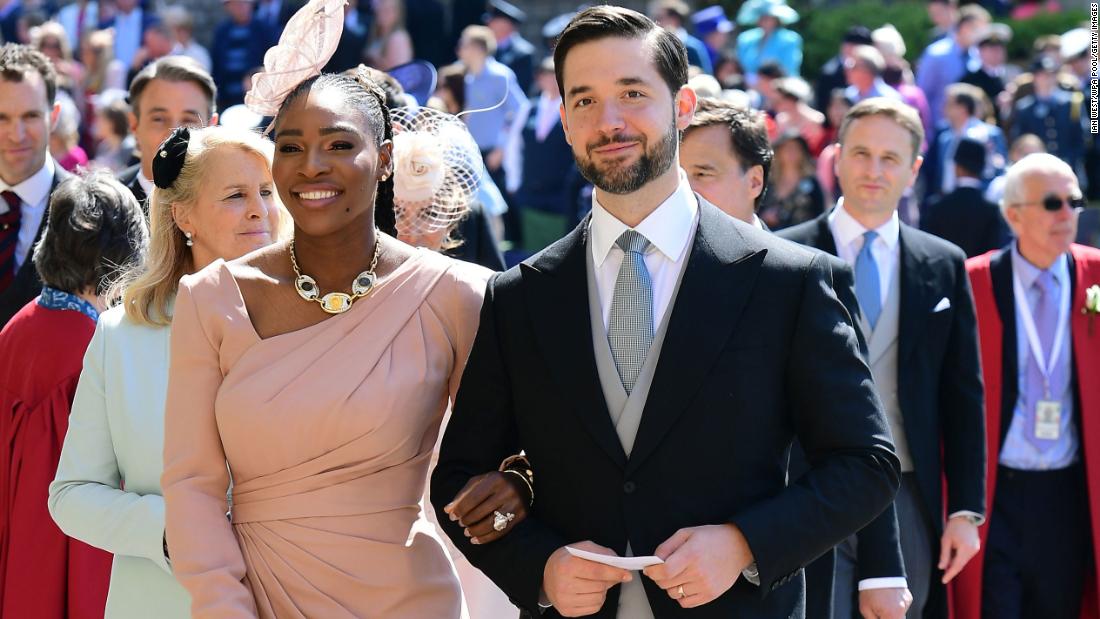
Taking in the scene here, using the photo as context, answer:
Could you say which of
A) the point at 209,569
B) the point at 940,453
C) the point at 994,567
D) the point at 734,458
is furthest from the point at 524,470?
the point at 994,567

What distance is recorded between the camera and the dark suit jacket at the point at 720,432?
296cm

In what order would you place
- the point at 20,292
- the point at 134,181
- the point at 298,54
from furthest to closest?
1. the point at 134,181
2. the point at 20,292
3. the point at 298,54

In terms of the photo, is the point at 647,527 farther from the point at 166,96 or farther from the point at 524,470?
the point at 166,96

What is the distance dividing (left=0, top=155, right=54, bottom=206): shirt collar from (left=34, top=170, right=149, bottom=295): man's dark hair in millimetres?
1627

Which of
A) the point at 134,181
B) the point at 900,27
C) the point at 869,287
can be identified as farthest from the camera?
the point at 900,27

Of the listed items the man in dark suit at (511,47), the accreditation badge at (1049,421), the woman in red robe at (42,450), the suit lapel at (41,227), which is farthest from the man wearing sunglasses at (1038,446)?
the man in dark suit at (511,47)

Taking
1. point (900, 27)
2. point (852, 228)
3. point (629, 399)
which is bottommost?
point (629, 399)

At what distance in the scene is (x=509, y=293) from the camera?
321 cm

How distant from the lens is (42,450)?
14.3 feet

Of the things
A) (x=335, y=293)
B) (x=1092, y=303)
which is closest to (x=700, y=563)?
(x=335, y=293)

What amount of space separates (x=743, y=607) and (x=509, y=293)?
2.86 ft

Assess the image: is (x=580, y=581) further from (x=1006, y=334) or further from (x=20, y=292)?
(x=1006, y=334)

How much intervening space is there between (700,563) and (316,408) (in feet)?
3.11

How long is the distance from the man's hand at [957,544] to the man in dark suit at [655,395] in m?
2.08
